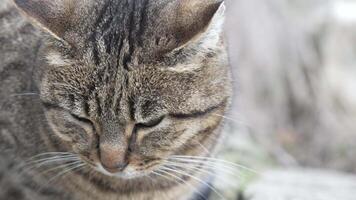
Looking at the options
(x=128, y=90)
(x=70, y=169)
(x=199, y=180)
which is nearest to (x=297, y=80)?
(x=199, y=180)

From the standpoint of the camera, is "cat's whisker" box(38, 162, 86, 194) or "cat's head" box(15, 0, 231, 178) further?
"cat's whisker" box(38, 162, 86, 194)

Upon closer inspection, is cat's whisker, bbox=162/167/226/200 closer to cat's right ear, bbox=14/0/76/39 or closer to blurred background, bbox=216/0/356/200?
cat's right ear, bbox=14/0/76/39

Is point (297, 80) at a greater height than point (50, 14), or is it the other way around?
point (50, 14)

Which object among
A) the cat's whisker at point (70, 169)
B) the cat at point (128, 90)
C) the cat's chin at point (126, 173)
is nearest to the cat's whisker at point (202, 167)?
the cat at point (128, 90)

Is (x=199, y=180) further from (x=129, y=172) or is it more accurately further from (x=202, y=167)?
(x=129, y=172)

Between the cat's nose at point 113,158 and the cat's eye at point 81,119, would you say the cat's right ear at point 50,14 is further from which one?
the cat's nose at point 113,158

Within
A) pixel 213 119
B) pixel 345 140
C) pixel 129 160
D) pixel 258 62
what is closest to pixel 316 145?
pixel 345 140

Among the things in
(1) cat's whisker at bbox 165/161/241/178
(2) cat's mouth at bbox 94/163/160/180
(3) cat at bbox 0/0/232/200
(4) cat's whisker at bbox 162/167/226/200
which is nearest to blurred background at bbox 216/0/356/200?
(4) cat's whisker at bbox 162/167/226/200
